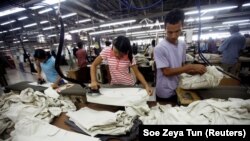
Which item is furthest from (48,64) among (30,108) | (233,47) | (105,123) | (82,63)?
(233,47)

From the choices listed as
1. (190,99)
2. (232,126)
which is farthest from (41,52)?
(232,126)

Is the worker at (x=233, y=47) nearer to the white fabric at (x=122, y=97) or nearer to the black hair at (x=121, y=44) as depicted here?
the black hair at (x=121, y=44)

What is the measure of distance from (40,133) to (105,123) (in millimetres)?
451

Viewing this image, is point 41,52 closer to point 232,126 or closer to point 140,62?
point 232,126

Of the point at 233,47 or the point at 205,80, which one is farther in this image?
the point at 233,47

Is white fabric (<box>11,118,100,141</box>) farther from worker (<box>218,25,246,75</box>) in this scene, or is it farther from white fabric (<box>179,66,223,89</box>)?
worker (<box>218,25,246,75</box>)

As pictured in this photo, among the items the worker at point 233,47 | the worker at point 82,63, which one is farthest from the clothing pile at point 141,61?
the worker at point 233,47

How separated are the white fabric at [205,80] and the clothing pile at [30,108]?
3.65 ft

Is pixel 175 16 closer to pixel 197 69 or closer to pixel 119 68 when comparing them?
pixel 197 69

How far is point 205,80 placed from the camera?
1.28 meters

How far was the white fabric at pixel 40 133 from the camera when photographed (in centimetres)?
91

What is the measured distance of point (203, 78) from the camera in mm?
1289

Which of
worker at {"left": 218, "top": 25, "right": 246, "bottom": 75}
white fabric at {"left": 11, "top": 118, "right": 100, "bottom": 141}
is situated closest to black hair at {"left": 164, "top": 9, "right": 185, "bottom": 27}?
white fabric at {"left": 11, "top": 118, "right": 100, "bottom": 141}

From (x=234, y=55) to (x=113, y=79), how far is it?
12.9 feet
